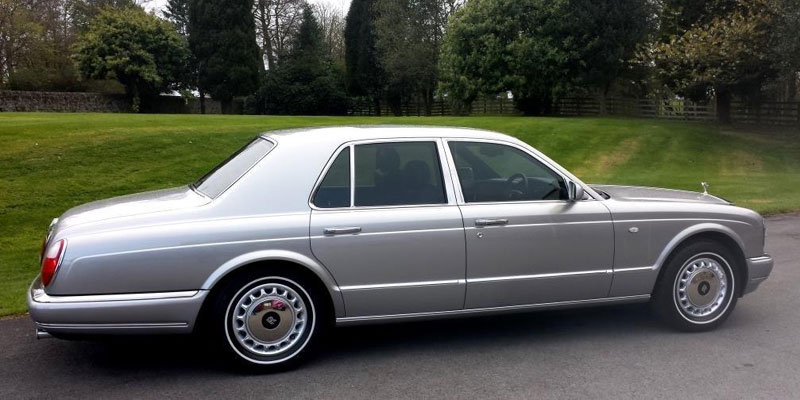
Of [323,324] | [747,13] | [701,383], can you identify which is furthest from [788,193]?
[323,324]

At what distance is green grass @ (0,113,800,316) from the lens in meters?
10.5

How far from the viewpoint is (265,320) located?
14.8 feet

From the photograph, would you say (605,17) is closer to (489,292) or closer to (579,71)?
(579,71)

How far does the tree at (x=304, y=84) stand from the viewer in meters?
43.6

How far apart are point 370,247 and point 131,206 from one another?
1721mm

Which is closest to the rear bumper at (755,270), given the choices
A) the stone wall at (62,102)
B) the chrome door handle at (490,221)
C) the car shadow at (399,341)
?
the car shadow at (399,341)

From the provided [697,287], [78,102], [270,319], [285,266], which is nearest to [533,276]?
[697,287]

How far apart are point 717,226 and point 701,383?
1.53 meters

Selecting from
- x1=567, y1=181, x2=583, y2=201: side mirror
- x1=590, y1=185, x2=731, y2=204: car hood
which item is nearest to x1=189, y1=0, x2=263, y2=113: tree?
x1=590, y1=185, x2=731, y2=204: car hood

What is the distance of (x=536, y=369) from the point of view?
4.60 metres

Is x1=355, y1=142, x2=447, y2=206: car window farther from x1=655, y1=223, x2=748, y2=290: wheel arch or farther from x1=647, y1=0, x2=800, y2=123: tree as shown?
x1=647, y1=0, x2=800, y2=123: tree

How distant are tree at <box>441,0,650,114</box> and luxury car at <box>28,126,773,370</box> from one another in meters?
24.8

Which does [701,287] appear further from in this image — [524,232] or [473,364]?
[473,364]

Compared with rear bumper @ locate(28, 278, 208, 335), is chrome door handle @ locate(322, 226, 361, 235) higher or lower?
higher
